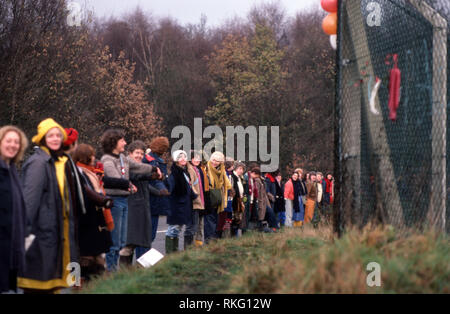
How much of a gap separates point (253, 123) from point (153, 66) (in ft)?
74.8

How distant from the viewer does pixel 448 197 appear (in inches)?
323

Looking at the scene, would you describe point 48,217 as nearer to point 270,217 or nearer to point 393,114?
point 393,114

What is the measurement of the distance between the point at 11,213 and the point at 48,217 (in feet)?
2.02

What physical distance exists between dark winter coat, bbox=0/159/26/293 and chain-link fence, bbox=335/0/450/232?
11.4ft

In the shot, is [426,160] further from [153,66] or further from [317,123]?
[153,66]

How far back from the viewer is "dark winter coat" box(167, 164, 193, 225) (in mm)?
11562

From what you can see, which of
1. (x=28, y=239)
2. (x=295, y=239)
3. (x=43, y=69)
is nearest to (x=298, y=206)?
(x=43, y=69)

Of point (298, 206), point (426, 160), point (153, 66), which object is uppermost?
point (153, 66)

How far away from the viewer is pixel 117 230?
9141mm

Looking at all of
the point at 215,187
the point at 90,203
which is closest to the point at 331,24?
the point at 90,203

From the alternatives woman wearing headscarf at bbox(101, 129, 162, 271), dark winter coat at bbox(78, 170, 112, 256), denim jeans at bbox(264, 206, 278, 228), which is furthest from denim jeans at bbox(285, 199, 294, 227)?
dark winter coat at bbox(78, 170, 112, 256)

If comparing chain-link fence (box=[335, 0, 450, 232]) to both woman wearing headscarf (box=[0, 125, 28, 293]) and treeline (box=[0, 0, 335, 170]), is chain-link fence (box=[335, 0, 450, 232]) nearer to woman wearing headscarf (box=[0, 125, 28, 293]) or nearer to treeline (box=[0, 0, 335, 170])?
woman wearing headscarf (box=[0, 125, 28, 293])

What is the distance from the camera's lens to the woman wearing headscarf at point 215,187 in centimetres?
1326

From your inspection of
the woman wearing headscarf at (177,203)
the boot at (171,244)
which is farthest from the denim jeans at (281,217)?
the boot at (171,244)
